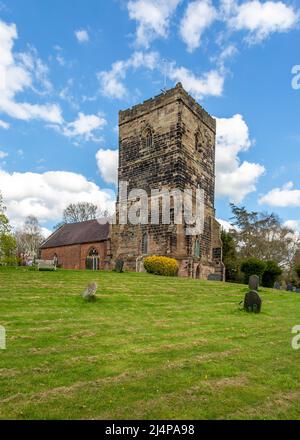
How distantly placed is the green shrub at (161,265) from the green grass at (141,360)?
11086 millimetres

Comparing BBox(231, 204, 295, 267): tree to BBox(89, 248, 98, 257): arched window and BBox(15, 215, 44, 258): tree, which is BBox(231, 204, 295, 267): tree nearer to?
BBox(89, 248, 98, 257): arched window

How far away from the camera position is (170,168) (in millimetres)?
27078

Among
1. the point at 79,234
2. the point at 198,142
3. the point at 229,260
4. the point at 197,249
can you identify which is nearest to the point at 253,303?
the point at 197,249

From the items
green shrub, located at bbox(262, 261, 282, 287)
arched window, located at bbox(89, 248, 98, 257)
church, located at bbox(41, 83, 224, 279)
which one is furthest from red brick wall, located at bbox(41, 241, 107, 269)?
green shrub, located at bbox(262, 261, 282, 287)

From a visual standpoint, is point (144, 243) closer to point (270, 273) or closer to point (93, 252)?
point (93, 252)

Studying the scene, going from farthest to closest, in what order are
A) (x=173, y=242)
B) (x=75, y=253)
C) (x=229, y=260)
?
(x=75, y=253) → (x=229, y=260) → (x=173, y=242)

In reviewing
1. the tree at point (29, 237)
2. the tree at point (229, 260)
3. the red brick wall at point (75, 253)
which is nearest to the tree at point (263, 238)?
the tree at point (229, 260)

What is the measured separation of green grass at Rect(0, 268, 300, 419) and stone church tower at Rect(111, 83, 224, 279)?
44.7 feet

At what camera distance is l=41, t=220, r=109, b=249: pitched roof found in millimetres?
35562

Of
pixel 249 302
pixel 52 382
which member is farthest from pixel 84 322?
pixel 249 302

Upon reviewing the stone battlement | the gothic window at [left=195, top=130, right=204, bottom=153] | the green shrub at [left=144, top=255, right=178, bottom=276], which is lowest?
the green shrub at [left=144, top=255, right=178, bottom=276]

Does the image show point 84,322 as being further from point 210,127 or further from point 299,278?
point 299,278

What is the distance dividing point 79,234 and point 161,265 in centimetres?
1687

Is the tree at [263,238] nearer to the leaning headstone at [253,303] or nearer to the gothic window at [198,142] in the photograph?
the gothic window at [198,142]
